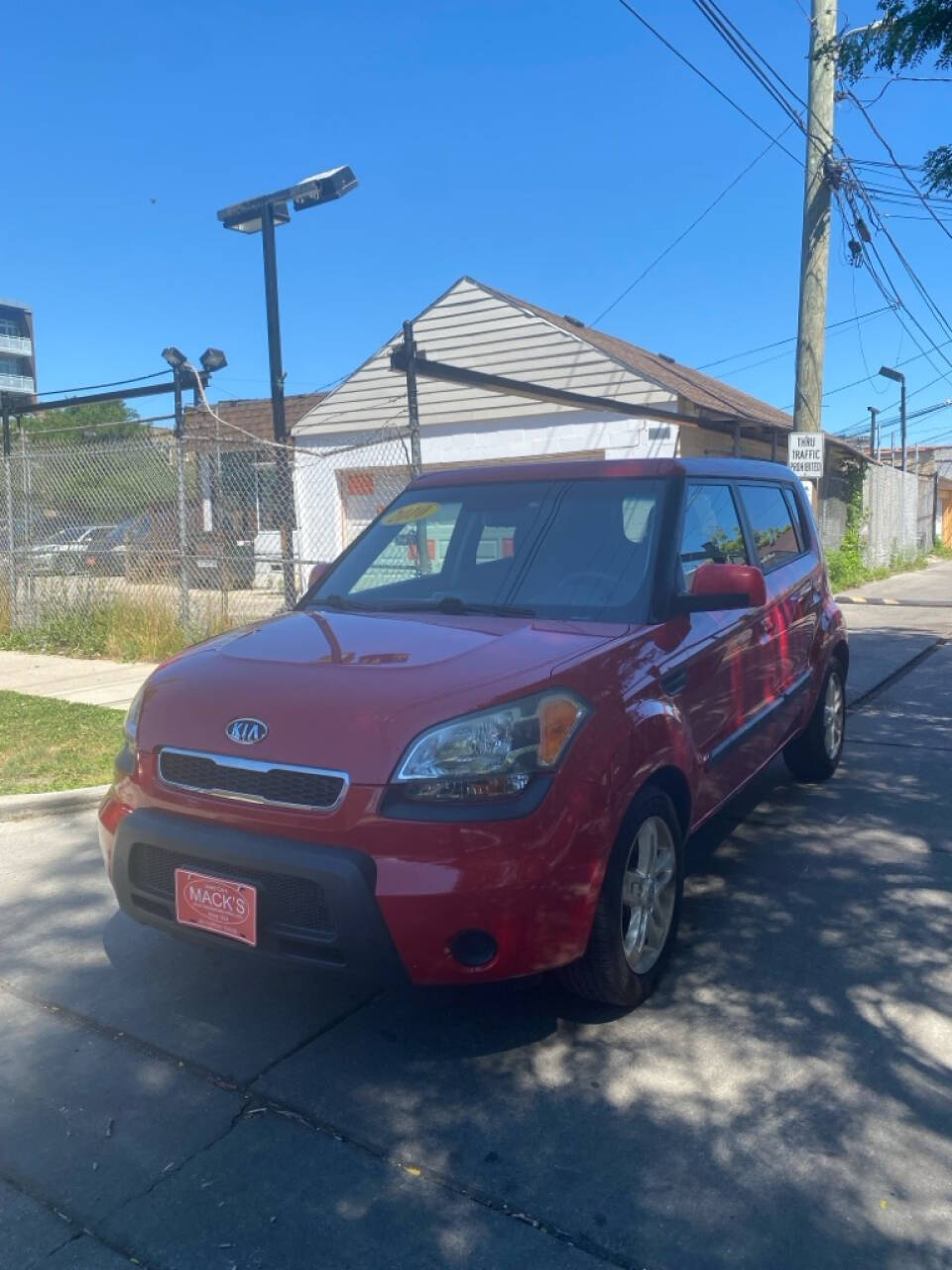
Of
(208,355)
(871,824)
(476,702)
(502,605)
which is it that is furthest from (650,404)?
(476,702)

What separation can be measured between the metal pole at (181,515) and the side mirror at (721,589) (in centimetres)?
695

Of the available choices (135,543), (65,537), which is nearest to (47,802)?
(135,543)

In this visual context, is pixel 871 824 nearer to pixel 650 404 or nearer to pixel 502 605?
pixel 502 605

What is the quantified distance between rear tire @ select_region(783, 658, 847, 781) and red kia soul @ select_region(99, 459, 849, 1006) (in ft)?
5.44

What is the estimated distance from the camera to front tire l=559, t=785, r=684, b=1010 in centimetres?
320

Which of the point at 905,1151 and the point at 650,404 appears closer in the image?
the point at 905,1151

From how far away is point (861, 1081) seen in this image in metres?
3.07

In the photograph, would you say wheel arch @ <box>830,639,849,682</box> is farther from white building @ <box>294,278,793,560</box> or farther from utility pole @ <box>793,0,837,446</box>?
white building @ <box>294,278,793,560</box>

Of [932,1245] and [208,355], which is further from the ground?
[208,355]

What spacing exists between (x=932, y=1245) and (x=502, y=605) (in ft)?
7.78

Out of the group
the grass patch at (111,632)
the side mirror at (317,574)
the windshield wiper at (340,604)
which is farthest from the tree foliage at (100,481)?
the windshield wiper at (340,604)

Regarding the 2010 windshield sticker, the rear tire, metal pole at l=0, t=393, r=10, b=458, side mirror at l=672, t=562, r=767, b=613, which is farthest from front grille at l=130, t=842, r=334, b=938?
metal pole at l=0, t=393, r=10, b=458

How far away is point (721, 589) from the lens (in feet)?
12.6

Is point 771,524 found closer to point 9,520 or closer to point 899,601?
point 9,520
